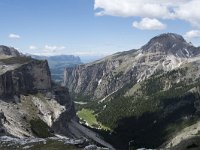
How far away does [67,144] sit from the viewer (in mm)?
121000

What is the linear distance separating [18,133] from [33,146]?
7894cm

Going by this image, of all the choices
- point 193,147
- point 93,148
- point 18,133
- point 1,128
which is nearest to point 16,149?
point 93,148

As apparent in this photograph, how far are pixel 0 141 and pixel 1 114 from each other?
6438cm

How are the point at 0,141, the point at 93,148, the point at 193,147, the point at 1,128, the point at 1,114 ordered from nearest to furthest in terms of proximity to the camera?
1. the point at 193,147
2. the point at 93,148
3. the point at 0,141
4. the point at 1,128
5. the point at 1,114

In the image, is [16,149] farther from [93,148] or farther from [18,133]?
[18,133]

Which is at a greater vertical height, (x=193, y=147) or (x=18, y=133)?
(x=193, y=147)

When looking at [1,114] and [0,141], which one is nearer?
[0,141]

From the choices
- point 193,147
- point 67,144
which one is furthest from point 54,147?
point 193,147

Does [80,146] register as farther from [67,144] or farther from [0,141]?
[0,141]

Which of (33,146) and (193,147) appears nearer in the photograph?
(193,147)

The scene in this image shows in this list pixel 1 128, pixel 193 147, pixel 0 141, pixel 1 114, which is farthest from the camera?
pixel 1 114

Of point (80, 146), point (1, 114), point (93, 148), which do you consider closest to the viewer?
point (93, 148)

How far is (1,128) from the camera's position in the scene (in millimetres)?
185750

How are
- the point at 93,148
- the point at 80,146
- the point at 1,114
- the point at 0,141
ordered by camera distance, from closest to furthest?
the point at 93,148
the point at 80,146
the point at 0,141
the point at 1,114
